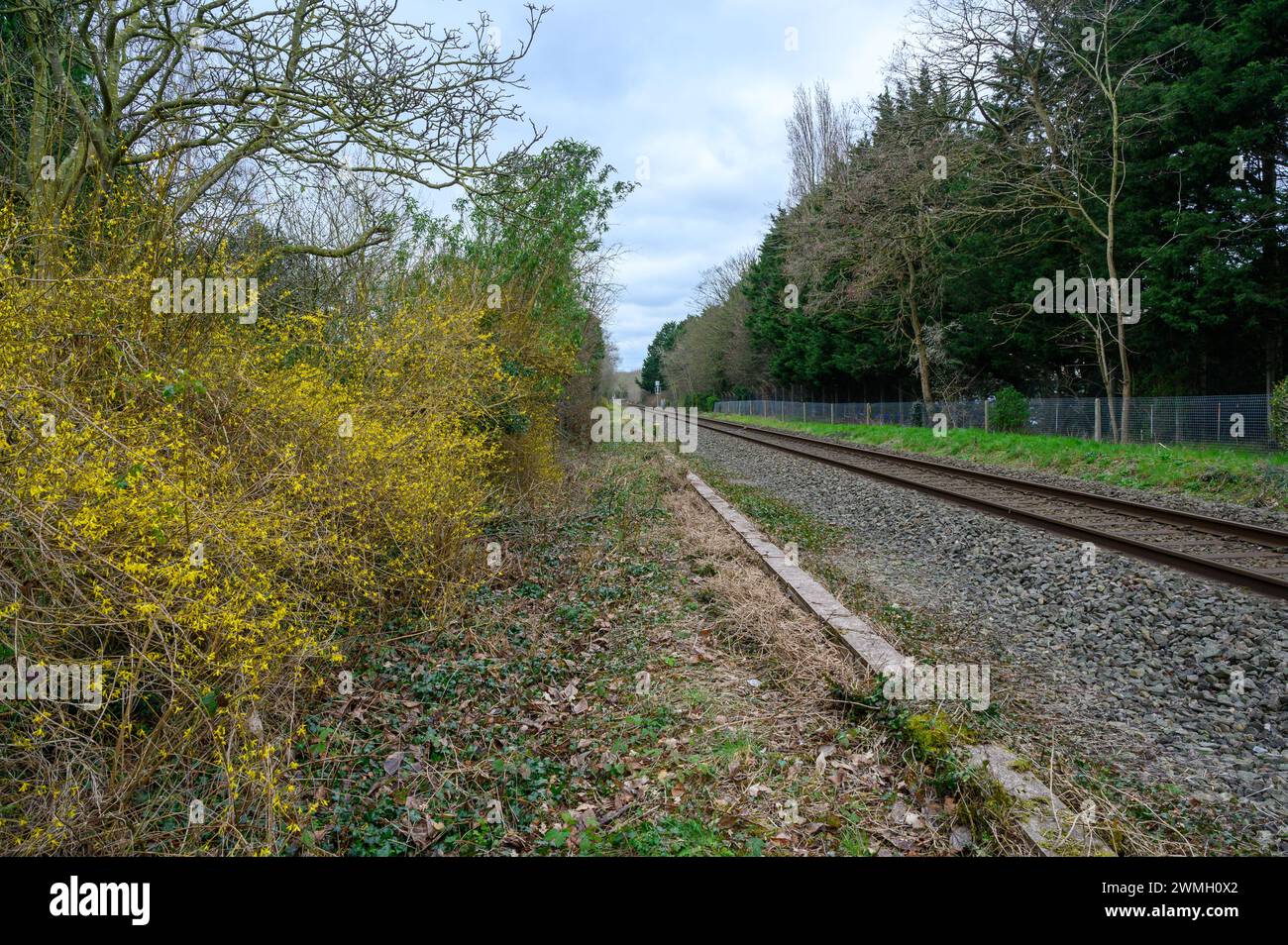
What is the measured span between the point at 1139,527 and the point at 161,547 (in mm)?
9673

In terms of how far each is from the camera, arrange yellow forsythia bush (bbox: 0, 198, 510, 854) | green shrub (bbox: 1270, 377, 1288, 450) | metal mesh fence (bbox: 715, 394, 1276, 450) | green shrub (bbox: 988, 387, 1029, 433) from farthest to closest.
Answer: green shrub (bbox: 988, 387, 1029, 433) → metal mesh fence (bbox: 715, 394, 1276, 450) → green shrub (bbox: 1270, 377, 1288, 450) → yellow forsythia bush (bbox: 0, 198, 510, 854)

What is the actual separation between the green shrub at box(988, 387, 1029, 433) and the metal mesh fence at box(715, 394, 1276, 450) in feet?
0.77

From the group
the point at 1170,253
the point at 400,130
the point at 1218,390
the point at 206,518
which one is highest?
the point at 1170,253

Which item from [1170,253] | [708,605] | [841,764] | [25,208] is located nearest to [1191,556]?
[708,605]

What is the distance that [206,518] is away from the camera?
341cm

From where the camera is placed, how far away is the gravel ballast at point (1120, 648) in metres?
3.46

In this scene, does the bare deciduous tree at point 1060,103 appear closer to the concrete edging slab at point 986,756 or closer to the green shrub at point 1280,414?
the green shrub at point 1280,414

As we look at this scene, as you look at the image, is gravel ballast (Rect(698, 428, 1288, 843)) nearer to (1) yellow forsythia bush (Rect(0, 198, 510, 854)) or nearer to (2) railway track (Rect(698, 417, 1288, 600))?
(2) railway track (Rect(698, 417, 1288, 600))

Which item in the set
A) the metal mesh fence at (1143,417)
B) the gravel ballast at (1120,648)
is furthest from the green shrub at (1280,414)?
the gravel ballast at (1120,648)

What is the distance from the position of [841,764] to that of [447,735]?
2.17 meters

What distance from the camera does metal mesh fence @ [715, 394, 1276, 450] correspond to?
1514cm

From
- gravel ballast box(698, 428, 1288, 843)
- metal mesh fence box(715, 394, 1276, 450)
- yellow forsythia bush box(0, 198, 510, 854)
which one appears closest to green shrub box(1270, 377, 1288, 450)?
metal mesh fence box(715, 394, 1276, 450)

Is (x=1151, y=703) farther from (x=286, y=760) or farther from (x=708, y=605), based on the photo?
(x=286, y=760)

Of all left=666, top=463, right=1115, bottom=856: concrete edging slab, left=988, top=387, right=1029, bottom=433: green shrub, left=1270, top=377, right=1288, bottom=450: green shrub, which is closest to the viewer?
left=666, top=463, right=1115, bottom=856: concrete edging slab
